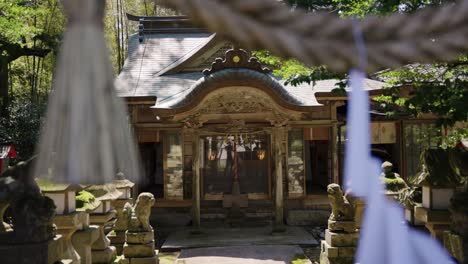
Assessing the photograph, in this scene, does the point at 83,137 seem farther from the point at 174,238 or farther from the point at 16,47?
the point at 174,238

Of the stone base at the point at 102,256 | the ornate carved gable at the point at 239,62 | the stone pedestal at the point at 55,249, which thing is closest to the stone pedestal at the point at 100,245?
the stone base at the point at 102,256

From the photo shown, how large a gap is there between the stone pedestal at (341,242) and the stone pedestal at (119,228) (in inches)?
138

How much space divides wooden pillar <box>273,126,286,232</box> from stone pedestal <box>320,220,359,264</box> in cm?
302

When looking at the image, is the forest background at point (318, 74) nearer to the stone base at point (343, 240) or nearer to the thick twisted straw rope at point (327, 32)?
the thick twisted straw rope at point (327, 32)

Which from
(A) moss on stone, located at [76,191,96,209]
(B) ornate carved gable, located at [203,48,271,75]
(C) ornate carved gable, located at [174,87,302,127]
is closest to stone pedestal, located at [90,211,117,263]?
(A) moss on stone, located at [76,191,96,209]

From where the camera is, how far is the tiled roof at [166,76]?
984 centimetres

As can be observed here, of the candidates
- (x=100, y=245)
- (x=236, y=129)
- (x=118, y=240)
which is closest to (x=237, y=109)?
(x=236, y=129)

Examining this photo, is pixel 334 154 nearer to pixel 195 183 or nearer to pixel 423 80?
pixel 195 183

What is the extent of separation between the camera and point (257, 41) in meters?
0.64

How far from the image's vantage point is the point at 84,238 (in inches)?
193

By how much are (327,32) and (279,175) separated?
9.26 meters

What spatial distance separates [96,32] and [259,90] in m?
8.30

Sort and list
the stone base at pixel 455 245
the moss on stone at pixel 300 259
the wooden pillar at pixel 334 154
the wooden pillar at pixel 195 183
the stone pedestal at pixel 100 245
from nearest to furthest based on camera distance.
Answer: the stone base at pixel 455 245 < the stone pedestal at pixel 100 245 < the moss on stone at pixel 300 259 < the wooden pillar at pixel 195 183 < the wooden pillar at pixel 334 154

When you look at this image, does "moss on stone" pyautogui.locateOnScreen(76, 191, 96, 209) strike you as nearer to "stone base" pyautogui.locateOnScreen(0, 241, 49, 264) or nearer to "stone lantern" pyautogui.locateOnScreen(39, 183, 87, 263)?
"stone lantern" pyautogui.locateOnScreen(39, 183, 87, 263)
